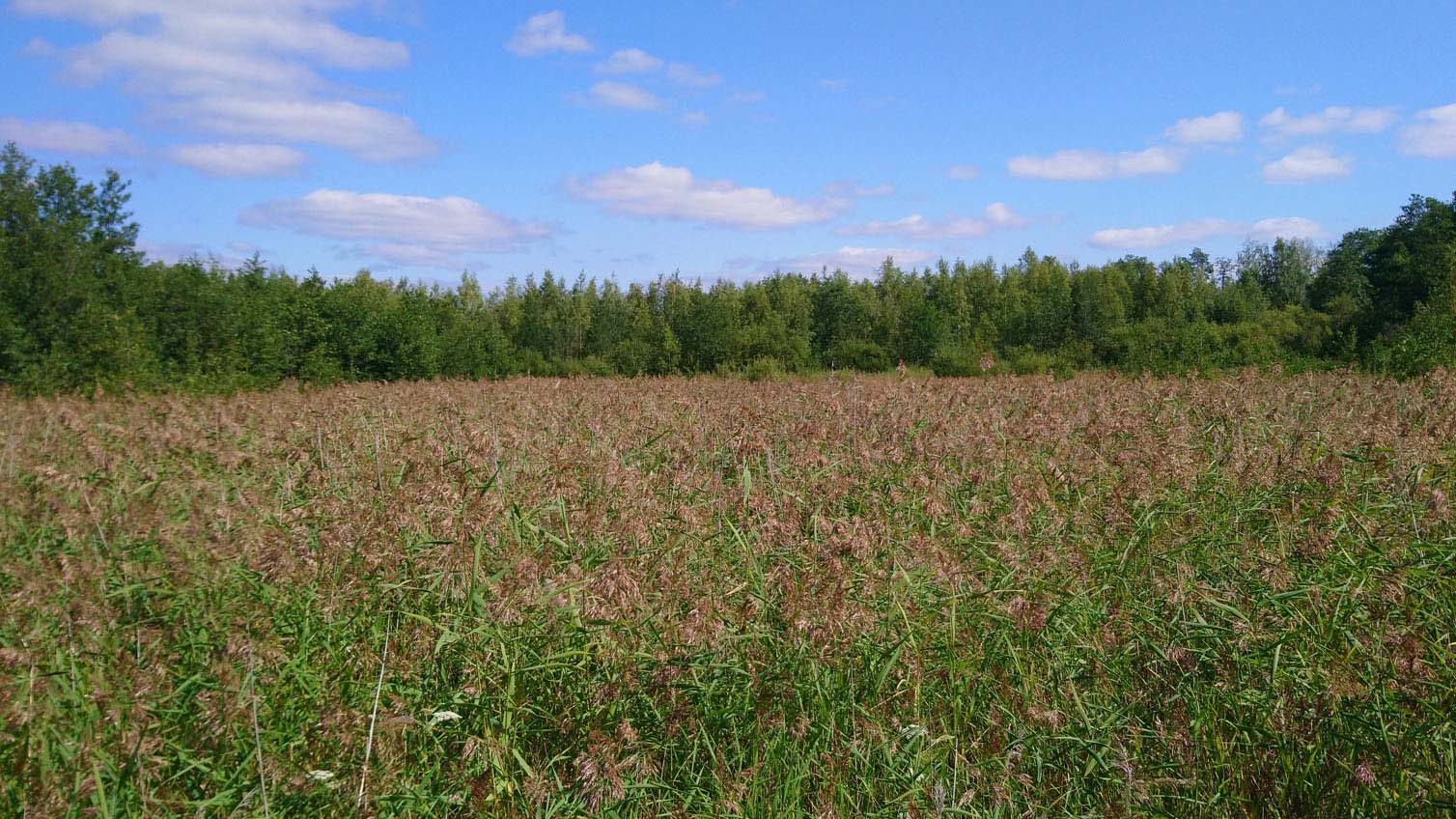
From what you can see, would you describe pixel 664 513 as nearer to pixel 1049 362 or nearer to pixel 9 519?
pixel 9 519

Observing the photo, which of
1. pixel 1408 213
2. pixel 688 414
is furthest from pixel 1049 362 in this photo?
pixel 688 414

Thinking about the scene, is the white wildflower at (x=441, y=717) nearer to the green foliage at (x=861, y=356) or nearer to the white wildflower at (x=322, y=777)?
the white wildflower at (x=322, y=777)

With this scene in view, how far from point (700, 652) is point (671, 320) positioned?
97.3 feet

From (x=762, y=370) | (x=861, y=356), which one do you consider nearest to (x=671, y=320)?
(x=861, y=356)

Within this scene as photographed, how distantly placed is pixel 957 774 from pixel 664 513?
154cm

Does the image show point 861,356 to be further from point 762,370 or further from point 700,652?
point 700,652

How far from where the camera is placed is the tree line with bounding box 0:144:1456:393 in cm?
1380

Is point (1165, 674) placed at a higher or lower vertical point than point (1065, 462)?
lower

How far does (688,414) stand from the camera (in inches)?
266

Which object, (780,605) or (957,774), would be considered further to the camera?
(780,605)

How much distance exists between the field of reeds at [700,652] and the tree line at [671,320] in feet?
18.2

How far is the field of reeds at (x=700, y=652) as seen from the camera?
221 centimetres

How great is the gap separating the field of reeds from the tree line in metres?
5.55

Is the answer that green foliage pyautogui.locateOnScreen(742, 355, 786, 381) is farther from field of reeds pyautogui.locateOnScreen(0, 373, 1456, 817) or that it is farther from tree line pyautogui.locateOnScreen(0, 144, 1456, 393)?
field of reeds pyautogui.locateOnScreen(0, 373, 1456, 817)
